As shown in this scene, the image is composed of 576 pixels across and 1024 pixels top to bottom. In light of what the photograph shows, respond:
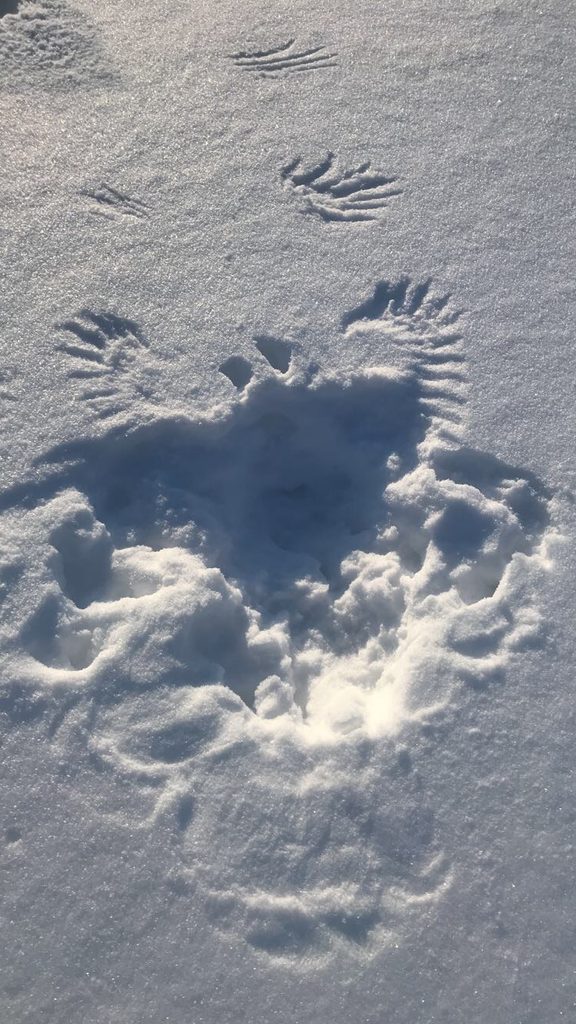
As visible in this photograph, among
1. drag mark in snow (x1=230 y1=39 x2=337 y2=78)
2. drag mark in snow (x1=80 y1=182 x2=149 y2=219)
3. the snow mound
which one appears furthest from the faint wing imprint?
drag mark in snow (x1=230 y1=39 x2=337 y2=78)

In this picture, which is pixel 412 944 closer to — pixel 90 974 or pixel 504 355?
pixel 90 974

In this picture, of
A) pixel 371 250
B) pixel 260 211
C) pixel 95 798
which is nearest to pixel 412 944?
pixel 95 798

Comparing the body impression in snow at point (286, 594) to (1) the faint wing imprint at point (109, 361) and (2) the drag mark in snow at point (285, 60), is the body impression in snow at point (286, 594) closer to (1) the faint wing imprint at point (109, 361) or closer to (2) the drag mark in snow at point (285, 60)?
(1) the faint wing imprint at point (109, 361)

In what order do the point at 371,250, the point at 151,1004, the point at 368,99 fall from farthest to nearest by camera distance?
the point at 368,99 < the point at 371,250 < the point at 151,1004

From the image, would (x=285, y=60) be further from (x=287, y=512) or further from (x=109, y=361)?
(x=287, y=512)

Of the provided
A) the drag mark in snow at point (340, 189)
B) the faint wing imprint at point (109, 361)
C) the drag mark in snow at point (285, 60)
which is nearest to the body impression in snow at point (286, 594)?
the faint wing imprint at point (109, 361)

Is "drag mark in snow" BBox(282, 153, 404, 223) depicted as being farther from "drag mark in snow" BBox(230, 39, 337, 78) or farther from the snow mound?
the snow mound
